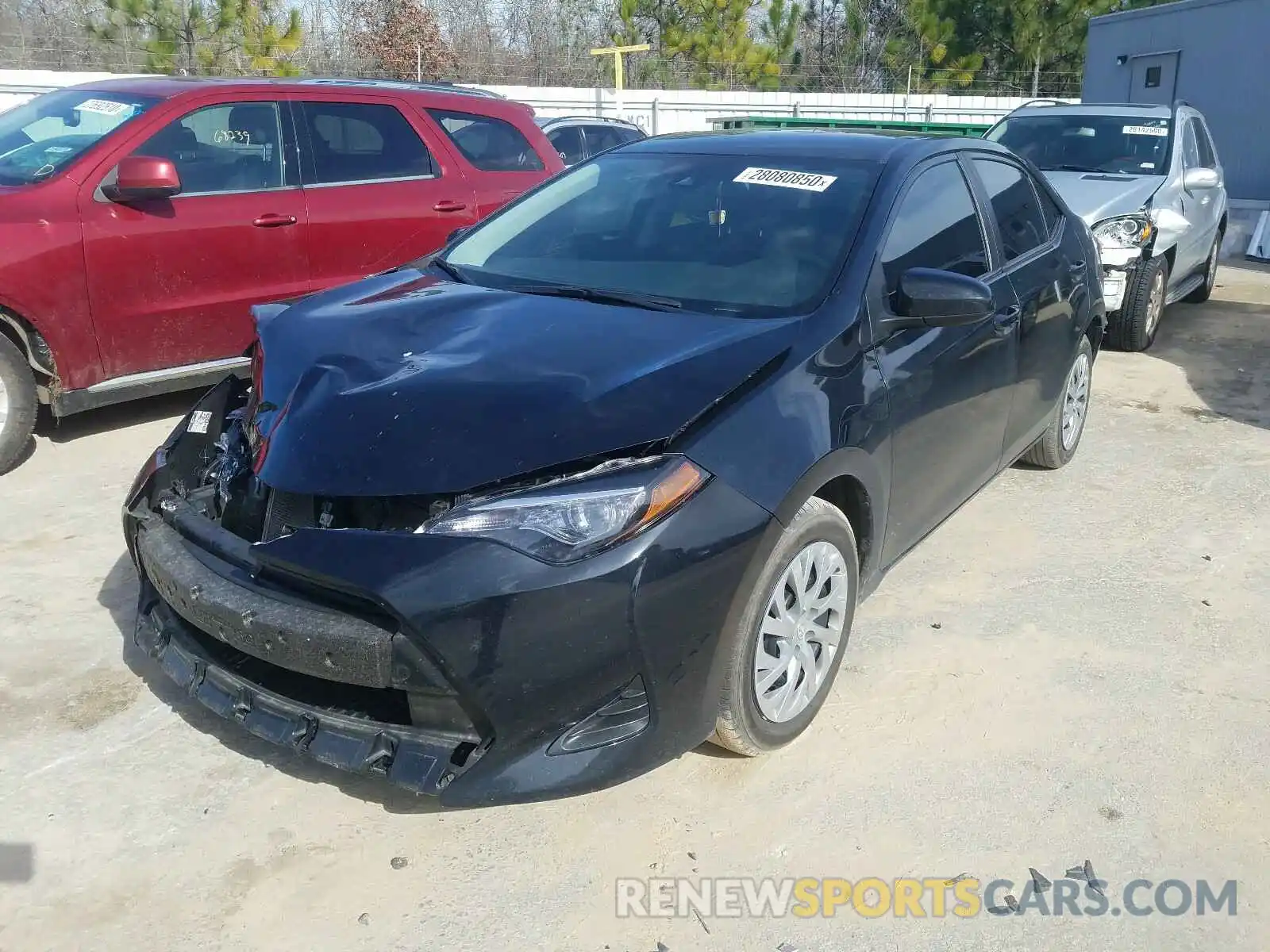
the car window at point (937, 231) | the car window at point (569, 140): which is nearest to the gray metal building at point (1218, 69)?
the car window at point (569, 140)

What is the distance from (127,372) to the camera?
530cm

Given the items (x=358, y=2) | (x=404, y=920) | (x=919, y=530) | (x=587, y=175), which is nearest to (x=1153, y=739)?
(x=919, y=530)

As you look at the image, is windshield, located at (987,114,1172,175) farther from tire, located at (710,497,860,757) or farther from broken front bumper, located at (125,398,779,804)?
broken front bumper, located at (125,398,779,804)

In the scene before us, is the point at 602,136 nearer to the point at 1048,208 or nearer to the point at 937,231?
the point at 1048,208

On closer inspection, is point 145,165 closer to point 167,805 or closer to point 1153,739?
point 167,805

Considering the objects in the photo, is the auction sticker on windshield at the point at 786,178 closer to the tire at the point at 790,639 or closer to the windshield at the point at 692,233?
the windshield at the point at 692,233

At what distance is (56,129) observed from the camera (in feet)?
17.9

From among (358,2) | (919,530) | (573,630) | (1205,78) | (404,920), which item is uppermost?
(358,2)

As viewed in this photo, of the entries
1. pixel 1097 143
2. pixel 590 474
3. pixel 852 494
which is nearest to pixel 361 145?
pixel 852 494

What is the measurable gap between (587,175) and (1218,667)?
278 centimetres

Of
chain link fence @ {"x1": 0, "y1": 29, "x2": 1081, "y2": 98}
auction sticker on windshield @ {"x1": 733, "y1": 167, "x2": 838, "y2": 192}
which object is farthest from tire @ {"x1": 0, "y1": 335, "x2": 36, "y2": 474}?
chain link fence @ {"x1": 0, "y1": 29, "x2": 1081, "y2": 98}

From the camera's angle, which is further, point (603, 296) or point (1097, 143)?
point (1097, 143)

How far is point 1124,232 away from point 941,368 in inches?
185

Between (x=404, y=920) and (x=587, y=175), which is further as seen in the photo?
(x=587, y=175)
